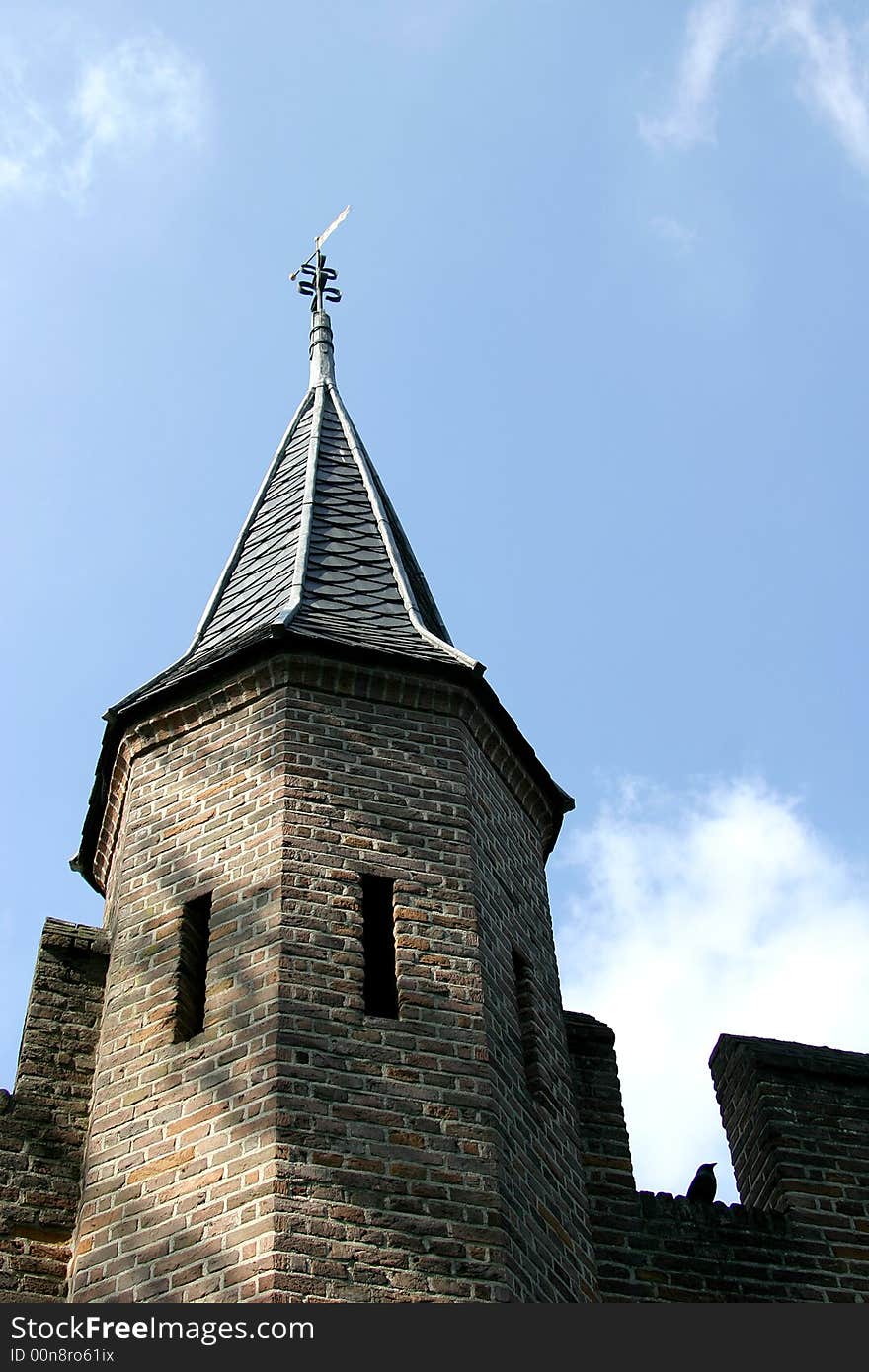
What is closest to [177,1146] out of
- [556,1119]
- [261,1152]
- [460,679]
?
[261,1152]

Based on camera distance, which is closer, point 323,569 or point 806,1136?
point 806,1136

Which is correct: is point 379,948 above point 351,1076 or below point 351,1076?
above

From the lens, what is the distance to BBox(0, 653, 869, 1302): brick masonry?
7609 millimetres

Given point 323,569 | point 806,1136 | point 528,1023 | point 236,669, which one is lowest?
point 806,1136

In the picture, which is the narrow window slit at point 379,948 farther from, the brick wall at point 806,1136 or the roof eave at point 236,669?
the brick wall at point 806,1136

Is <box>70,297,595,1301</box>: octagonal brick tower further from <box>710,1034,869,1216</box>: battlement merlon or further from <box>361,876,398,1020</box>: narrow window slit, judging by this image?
<box>710,1034,869,1216</box>: battlement merlon

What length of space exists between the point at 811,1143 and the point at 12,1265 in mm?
4400

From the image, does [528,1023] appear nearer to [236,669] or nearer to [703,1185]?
[703,1185]

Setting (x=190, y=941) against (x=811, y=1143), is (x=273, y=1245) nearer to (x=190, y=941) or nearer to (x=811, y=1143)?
(x=190, y=941)

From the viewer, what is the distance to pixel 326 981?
8.48 metres

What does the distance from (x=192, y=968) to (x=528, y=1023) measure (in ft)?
6.03

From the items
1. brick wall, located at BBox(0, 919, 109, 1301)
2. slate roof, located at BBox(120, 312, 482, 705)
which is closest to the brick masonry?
brick wall, located at BBox(0, 919, 109, 1301)

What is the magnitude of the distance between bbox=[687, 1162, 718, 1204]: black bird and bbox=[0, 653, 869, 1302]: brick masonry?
14 cm

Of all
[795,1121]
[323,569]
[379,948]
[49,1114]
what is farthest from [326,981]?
[323,569]
